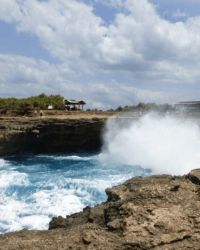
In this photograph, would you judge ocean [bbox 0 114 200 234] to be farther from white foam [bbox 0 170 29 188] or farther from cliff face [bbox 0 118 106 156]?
cliff face [bbox 0 118 106 156]

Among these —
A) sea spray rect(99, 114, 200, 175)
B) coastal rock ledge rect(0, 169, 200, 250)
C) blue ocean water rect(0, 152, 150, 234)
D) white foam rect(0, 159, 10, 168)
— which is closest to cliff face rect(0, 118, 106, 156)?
white foam rect(0, 159, 10, 168)

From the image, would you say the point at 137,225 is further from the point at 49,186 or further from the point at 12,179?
the point at 12,179

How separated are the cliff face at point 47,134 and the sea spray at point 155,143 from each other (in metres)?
1.86

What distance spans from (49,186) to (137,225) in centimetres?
836

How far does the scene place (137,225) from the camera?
2.34m

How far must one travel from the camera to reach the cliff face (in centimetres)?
1605

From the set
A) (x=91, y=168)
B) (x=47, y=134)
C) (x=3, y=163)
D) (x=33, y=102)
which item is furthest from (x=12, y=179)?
(x=33, y=102)

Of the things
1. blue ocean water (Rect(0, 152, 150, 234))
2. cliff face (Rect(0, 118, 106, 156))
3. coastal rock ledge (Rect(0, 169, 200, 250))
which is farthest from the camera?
cliff face (Rect(0, 118, 106, 156))

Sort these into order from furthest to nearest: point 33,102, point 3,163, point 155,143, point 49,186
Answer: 1. point 33,102
2. point 155,143
3. point 3,163
4. point 49,186

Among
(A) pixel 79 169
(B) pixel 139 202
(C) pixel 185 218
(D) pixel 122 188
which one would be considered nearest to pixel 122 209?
(B) pixel 139 202

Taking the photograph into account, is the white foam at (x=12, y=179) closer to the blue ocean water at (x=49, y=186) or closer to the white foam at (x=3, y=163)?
the blue ocean water at (x=49, y=186)

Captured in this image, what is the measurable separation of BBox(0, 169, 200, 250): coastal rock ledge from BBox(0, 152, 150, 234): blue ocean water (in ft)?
15.1

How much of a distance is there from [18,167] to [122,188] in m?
12.5

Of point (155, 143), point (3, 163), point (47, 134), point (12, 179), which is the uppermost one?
point (47, 134)
